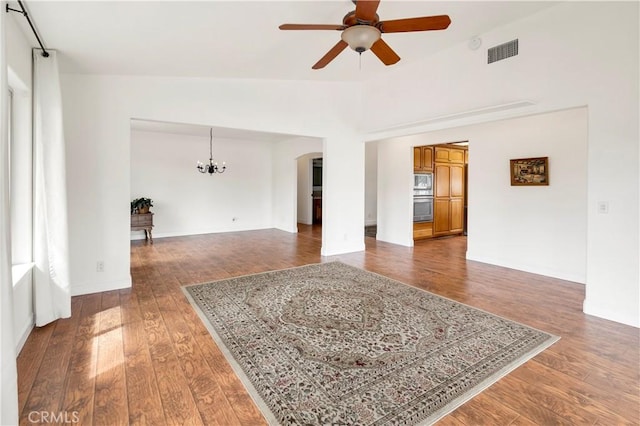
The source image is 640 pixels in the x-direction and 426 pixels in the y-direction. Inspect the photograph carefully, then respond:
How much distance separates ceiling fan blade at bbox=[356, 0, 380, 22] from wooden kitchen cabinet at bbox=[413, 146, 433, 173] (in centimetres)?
500

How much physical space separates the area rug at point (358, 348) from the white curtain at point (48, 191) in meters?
1.35

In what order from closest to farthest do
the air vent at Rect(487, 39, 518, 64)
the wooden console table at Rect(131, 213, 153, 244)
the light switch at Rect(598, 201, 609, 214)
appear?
the light switch at Rect(598, 201, 609, 214) < the air vent at Rect(487, 39, 518, 64) < the wooden console table at Rect(131, 213, 153, 244)

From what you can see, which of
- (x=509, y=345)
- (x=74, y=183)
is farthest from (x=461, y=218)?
(x=74, y=183)

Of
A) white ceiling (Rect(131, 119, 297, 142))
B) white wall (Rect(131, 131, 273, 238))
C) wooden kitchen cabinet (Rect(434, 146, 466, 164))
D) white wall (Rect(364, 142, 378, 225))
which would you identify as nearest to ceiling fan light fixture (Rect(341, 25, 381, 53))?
white ceiling (Rect(131, 119, 297, 142))

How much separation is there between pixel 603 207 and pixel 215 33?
4383 millimetres

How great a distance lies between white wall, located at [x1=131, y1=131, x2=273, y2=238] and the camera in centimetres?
802

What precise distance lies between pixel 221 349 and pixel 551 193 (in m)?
5.09

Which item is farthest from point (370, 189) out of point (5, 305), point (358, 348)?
point (5, 305)

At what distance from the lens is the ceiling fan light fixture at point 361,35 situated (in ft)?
8.68

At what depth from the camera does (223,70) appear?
173 inches

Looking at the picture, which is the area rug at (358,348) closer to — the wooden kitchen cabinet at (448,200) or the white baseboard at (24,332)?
the white baseboard at (24,332)

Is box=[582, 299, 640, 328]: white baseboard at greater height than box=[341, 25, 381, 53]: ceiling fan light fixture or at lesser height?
lesser

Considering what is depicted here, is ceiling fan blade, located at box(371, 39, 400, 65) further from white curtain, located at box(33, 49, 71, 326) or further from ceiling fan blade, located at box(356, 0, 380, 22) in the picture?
white curtain, located at box(33, 49, 71, 326)

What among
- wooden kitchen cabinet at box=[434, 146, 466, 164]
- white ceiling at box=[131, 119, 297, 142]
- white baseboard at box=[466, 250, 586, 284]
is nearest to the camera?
white baseboard at box=[466, 250, 586, 284]
